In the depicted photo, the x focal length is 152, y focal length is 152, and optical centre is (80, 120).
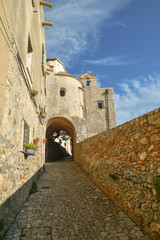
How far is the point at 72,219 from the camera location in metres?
3.93

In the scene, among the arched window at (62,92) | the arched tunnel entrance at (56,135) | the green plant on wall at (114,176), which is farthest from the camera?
the arched window at (62,92)

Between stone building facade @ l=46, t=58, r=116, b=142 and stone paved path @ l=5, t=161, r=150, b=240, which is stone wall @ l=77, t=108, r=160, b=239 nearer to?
stone paved path @ l=5, t=161, r=150, b=240

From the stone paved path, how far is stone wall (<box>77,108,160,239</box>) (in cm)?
31

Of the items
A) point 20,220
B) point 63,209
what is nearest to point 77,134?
point 63,209

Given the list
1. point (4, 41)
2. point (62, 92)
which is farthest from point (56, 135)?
point (4, 41)

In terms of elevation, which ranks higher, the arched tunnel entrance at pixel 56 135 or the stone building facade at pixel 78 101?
the stone building facade at pixel 78 101

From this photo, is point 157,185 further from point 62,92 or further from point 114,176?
point 62,92

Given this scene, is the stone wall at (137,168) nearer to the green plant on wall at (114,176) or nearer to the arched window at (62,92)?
the green plant on wall at (114,176)

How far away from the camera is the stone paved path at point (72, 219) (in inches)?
125

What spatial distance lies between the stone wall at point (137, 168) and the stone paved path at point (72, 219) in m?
0.31

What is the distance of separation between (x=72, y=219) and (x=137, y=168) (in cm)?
216

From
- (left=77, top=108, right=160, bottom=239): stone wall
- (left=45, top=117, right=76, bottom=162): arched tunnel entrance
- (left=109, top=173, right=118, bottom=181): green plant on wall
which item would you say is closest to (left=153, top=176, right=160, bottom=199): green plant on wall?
(left=77, top=108, right=160, bottom=239): stone wall

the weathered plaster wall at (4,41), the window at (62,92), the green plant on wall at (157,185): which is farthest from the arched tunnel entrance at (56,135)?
the green plant on wall at (157,185)

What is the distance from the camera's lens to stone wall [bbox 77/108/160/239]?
291 cm
